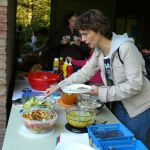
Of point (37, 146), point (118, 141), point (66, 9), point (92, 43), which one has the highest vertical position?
point (66, 9)

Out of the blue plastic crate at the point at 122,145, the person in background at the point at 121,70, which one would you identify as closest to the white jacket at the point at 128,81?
the person in background at the point at 121,70

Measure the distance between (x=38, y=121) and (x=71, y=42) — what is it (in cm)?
202

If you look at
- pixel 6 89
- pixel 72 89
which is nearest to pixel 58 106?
pixel 72 89

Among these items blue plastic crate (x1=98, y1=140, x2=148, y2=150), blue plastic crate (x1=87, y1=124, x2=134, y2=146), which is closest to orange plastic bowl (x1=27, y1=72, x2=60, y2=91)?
blue plastic crate (x1=87, y1=124, x2=134, y2=146)

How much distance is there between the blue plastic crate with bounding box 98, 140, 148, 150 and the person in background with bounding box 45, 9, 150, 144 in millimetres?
558

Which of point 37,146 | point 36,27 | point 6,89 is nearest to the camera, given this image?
point 37,146

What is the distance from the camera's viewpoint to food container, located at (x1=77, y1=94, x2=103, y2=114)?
2205 mm

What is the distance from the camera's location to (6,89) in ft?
8.61

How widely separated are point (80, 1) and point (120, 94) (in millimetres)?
4360

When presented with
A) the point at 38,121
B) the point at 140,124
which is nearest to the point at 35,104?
the point at 38,121

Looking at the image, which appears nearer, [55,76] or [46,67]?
[55,76]

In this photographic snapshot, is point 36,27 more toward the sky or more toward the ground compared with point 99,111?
more toward the sky

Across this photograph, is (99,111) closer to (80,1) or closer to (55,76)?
(55,76)

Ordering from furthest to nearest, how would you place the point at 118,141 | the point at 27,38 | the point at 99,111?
the point at 27,38 < the point at 99,111 < the point at 118,141
